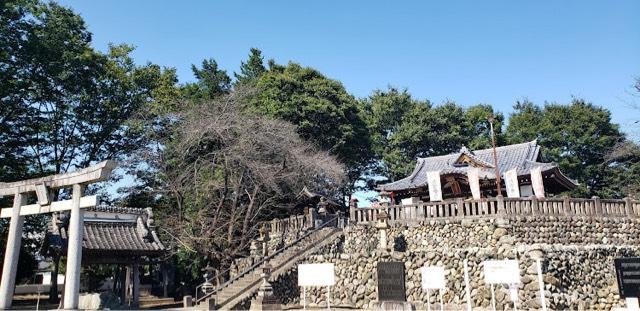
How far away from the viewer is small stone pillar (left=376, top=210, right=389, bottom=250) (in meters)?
18.9

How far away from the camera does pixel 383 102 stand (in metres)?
45.1

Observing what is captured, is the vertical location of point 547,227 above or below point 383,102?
below

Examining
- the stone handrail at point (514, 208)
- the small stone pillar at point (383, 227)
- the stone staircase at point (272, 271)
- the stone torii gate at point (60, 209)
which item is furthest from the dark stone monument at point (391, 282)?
the stone torii gate at point (60, 209)

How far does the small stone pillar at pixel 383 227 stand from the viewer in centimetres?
1894

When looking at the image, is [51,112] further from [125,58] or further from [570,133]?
[570,133]

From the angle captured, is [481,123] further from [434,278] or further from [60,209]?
[60,209]

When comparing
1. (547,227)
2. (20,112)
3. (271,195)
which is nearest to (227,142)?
(271,195)

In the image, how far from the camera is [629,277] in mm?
11844

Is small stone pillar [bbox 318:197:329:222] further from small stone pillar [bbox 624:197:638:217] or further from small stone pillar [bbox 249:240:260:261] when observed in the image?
small stone pillar [bbox 624:197:638:217]

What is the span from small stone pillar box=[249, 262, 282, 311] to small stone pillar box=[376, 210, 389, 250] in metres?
4.91

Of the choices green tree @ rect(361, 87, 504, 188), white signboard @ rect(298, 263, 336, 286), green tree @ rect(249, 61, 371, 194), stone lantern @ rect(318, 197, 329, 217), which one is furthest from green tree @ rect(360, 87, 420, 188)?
white signboard @ rect(298, 263, 336, 286)

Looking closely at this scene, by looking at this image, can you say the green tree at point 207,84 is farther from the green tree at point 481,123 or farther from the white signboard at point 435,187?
the green tree at point 481,123

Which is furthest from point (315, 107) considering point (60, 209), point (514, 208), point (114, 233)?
point (60, 209)

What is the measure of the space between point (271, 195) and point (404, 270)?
10758mm
